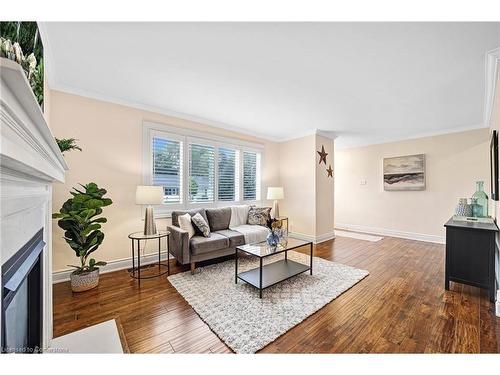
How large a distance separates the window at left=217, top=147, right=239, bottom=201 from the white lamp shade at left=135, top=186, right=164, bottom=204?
1.43 metres

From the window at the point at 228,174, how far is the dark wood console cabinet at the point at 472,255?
11.0ft

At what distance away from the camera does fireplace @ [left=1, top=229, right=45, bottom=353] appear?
76cm

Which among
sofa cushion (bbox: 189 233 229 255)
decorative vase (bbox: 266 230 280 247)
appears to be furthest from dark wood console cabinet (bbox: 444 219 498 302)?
sofa cushion (bbox: 189 233 229 255)

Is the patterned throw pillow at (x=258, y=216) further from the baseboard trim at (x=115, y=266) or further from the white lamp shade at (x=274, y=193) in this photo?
the baseboard trim at (x=115, y=266)

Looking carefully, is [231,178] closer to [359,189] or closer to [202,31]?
[202,31]

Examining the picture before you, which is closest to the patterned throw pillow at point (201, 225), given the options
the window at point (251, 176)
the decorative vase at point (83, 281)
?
the decorative vase at point (83, 281)

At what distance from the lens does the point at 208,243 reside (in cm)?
295

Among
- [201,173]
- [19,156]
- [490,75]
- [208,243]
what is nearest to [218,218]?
[208,243]

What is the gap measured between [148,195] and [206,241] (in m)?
1.01

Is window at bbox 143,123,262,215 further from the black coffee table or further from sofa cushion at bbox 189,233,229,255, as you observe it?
the black coffee table

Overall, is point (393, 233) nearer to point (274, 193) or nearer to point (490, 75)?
point (274, 193)
